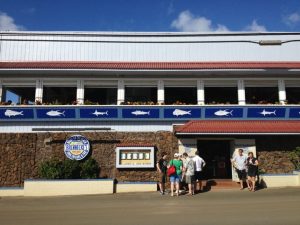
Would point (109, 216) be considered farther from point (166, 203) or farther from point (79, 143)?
point (79, 143)

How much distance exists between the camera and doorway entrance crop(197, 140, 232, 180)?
55.3 ft

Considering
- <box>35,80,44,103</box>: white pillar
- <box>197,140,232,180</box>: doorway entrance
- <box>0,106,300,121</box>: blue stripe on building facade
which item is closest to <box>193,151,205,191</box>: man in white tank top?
<box>197,140,232,180</box>: doorway entrance

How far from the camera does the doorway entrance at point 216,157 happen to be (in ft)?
55.3

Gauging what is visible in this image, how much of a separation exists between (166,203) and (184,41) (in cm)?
1007

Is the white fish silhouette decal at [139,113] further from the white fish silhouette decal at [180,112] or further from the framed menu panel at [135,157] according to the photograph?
the framed menu panel at [135,157]

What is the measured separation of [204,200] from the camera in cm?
1168

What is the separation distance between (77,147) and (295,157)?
9.27 meters

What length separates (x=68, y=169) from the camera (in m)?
14.7

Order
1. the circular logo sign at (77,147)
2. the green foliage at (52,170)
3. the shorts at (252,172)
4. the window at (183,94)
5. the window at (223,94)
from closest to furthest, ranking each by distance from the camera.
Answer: the shorts at (252,172), the green foliage at (52,170), the circular logo sign at (77,147), the window at (223,94), the window at (183,94)

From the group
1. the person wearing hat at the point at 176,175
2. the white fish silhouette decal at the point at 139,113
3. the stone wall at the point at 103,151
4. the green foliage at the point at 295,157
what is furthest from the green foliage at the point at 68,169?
the green foliage at the point at 295,157

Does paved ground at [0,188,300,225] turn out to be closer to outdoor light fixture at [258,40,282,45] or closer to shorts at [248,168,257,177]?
shorts at [248,168,257,177]

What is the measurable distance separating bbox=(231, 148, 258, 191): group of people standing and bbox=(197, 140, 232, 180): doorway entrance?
232cm

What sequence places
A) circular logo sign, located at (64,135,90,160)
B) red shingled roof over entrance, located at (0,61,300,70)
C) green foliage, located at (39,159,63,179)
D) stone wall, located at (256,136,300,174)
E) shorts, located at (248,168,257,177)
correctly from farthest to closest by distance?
1. red shingled roof over entrance, located at (0,61,300,70)
2. circular logo sign, located at (64,135,90,160)
3. stone wall, located at (256,136,300,174)
4. green foliage, located at (39,159,63,179)
5. shorts, located at (248,168,257,177)

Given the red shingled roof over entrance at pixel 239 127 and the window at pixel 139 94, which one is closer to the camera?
the red shingled roof over entrance at pixel 239 127
